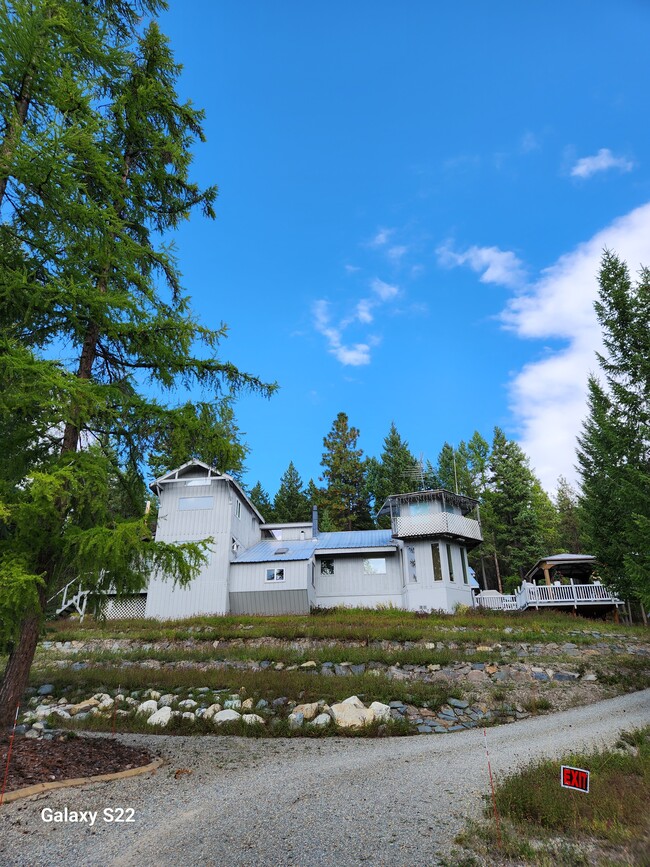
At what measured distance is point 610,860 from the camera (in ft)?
13.7

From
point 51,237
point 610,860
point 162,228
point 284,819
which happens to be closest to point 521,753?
point 610,860

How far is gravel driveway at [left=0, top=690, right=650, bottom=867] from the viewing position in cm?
445

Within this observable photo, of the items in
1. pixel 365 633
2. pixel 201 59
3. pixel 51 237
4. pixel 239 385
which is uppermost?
pixel 201 59

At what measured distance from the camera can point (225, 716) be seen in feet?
35.1

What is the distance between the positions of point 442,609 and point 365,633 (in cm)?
807

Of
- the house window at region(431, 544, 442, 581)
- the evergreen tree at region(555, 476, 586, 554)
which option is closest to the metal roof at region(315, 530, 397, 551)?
the house window at region(431, 544, 442, 581)

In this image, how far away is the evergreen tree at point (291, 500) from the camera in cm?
4906

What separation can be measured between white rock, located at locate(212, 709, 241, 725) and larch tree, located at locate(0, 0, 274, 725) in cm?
469

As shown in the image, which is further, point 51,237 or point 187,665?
point 187,665

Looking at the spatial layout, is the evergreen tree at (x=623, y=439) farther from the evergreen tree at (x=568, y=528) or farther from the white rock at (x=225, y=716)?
the evergreen tree at (x=568, y=528)

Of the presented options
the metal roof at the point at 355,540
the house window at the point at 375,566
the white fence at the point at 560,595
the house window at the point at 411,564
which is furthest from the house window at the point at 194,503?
the white fence at the point at 560,595

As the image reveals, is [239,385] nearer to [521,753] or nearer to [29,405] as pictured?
[29,405]

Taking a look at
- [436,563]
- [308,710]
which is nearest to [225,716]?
[308,710]

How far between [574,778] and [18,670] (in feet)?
25.5
